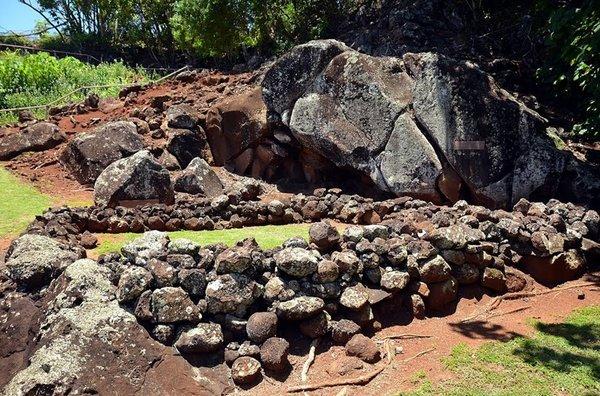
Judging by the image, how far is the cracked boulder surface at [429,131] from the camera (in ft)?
31.7

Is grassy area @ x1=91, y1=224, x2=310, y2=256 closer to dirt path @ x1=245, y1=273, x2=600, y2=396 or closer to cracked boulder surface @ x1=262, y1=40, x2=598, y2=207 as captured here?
cracked boulder surface @ x1=262, y1=40, x2=598, y2=207

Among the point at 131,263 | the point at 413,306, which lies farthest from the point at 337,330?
the point at 131,263

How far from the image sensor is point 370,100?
1055 centimetres

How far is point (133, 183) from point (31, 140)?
4501 mm

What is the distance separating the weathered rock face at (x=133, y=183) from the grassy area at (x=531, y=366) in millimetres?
6400

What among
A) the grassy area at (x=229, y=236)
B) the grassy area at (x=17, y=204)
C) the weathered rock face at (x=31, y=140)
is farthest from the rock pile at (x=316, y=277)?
the weathered rock face at (x=31, y=140)

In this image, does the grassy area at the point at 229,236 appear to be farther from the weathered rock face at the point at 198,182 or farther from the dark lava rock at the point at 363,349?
the dark lava rock at the point at 363,349

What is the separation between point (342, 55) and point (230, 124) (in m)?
3.05

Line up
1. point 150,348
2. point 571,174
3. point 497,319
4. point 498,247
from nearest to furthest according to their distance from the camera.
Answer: point 150,348 → point 497,319 → point 498,247 → point 571,174

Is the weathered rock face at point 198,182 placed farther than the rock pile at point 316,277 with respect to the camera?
Yes

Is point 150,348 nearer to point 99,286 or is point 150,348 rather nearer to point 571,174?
point 99,286

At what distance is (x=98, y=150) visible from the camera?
1168cm

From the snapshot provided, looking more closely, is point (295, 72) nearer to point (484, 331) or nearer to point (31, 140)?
point (31, 140)

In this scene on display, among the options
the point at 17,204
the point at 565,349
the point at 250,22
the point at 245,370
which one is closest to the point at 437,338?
the point at 565,349
